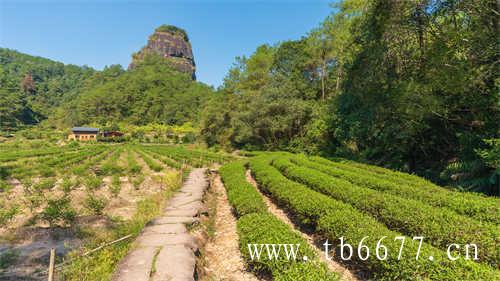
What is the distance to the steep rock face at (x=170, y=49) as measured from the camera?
14212cm

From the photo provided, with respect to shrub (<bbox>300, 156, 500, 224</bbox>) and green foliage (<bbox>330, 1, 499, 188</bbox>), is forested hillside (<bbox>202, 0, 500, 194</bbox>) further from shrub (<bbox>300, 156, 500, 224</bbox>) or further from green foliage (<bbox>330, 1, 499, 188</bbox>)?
shrub (<bbox>300, 156, 500, 224</bbox>)

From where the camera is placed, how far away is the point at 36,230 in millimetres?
5727

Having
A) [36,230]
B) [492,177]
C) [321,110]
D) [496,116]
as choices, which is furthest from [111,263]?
[321,110]

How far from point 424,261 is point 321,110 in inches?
776

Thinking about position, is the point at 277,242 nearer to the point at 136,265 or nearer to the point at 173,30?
the point at 136,265

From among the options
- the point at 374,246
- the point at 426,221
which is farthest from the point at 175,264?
the point at 426,221

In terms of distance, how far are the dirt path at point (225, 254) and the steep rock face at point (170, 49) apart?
147474 mm

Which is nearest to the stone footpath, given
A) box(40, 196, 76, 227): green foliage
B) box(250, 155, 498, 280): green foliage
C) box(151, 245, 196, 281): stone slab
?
box(151, 245, 196, 281): stone slab

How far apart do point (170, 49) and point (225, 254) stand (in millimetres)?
163061

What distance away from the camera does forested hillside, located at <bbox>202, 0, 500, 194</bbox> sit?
830 centimetres

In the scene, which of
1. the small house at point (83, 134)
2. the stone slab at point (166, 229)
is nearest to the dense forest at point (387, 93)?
the stone slab at point (166, 229)

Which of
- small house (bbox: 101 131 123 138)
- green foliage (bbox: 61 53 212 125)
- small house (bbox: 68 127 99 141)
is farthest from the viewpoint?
green foliage (bbox: 61 53 212 125)

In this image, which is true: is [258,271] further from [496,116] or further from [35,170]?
[35,170]

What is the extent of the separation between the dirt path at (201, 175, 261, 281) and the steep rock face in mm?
147474
